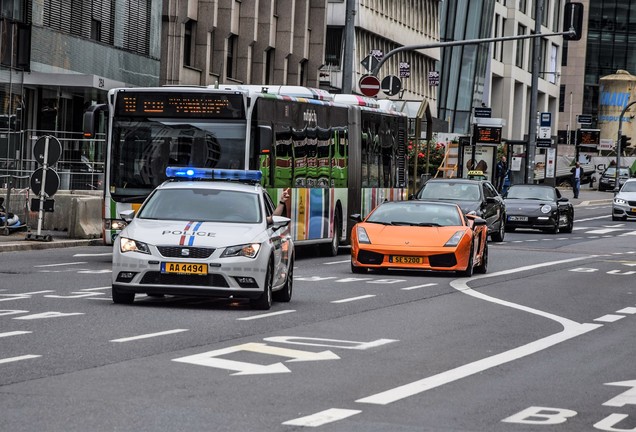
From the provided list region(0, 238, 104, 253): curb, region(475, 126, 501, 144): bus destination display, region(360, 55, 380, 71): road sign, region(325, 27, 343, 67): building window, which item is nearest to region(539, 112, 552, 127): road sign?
region(475, 126, 501, 144): bus destination display

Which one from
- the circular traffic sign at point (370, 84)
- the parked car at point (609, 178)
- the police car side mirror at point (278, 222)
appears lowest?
the parked car at point (609, 178)

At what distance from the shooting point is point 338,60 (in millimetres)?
72750

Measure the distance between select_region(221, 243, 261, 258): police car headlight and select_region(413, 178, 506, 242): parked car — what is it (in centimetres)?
1954

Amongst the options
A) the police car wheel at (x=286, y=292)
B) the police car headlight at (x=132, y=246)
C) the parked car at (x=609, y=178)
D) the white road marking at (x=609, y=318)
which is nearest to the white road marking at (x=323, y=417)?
the police car headlight at (x=132, y=246)

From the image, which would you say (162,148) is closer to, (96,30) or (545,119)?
(96,30)

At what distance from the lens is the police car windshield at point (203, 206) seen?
18.7m

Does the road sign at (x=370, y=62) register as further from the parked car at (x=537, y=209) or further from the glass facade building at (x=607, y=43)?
the glass facade building at (x=607, y=43)

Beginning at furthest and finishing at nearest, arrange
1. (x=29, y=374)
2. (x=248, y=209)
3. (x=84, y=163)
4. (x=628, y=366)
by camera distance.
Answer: (x=84, y=163) < (x=248, y=209) < (x=628, y=366) < (x=29, y=374)

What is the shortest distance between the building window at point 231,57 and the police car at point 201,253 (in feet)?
124

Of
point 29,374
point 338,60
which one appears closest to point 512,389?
point 29,374

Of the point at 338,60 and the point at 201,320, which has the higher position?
the point at 338,60

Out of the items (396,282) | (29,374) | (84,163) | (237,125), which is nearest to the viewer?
(29,374)

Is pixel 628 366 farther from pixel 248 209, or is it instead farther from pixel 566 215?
pixel 566 215

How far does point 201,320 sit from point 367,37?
58.1 metres
